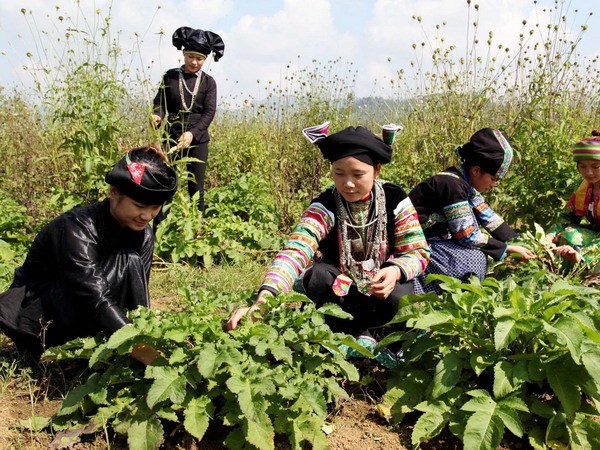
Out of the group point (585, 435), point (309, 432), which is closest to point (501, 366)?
point (585, 435)

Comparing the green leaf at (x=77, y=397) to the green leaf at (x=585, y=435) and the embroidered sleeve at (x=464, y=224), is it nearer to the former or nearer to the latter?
the green leaf at (x=585, y=435)

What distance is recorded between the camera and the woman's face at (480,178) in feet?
11.2

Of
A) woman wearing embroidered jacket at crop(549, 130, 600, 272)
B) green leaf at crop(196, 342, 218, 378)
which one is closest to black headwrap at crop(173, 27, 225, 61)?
woman wearing embroidered jacket at crop(549, 130, 600, 272)

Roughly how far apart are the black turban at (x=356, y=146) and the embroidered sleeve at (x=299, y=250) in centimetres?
34

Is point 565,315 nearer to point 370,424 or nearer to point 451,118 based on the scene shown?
point 370,424

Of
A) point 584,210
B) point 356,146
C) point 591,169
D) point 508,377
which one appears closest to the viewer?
point 508,377

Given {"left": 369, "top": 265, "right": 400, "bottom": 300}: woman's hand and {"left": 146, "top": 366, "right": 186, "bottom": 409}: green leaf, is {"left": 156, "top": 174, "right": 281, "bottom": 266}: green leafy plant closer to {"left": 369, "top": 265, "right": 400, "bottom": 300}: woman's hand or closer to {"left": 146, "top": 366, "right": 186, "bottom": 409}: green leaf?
{"left": 369, "top": 265, "right": 400, "bottom": 300}: woman's hand

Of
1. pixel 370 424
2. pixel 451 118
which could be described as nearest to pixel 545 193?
pixel 451 118

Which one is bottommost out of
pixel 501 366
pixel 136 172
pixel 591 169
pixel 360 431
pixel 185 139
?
pixel 360 431

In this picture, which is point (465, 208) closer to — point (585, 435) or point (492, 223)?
point (492, 223)

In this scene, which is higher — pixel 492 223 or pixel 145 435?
pixel 492 223

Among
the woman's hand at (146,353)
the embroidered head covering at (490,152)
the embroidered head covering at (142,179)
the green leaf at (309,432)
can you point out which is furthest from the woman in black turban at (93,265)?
the embroidered head covering at (490,152)

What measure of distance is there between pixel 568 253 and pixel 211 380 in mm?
2265

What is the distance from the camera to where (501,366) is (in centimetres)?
220
